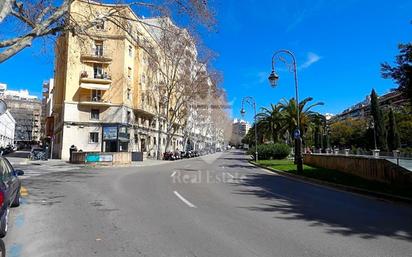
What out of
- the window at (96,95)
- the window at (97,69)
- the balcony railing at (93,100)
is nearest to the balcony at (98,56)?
the window at (97,69)

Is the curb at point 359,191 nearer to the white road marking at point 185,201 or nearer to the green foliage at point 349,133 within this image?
the white road marking at point 185,201

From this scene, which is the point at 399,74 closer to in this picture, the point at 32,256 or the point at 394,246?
the point at 394,246

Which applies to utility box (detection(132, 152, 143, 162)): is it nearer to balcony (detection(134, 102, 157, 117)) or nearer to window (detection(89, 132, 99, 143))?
window (detection(89, 132, 99, 143))

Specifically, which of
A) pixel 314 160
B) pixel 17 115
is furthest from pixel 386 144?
pixel 17 115

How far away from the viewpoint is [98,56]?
45281mm

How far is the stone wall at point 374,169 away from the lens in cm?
1452

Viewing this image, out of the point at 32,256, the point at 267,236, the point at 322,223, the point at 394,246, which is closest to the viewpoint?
the point at 32,256

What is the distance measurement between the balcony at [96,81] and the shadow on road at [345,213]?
36.4 meters

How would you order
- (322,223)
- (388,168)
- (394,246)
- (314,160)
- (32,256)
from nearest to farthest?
1. (32,256)
2. (394,246)
3. (322,223)
4. (388,168)
5. (314,160)

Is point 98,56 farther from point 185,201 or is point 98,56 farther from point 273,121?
point 185,201

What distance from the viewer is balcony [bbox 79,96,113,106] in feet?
145

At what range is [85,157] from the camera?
32.0 metres

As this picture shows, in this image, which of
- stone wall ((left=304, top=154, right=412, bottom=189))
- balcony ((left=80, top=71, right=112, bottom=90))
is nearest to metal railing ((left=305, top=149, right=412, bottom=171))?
stone wall ((left=304, top=154, right=412, bottom=189))

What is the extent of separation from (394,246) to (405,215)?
3533 mm
